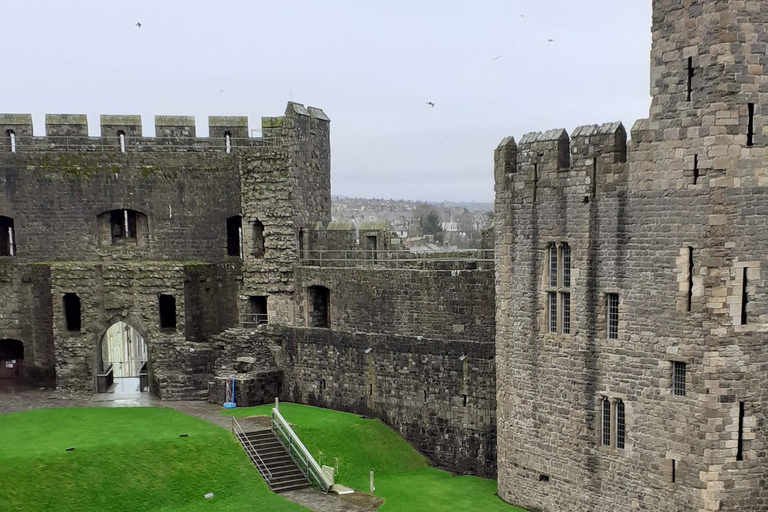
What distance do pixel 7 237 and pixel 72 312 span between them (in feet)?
15.8

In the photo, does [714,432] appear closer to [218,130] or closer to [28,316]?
[218,130]

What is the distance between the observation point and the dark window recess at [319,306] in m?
26.8

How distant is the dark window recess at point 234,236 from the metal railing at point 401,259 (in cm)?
315

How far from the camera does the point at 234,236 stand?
1158 inches

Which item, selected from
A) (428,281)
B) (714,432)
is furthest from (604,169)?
(428,281)

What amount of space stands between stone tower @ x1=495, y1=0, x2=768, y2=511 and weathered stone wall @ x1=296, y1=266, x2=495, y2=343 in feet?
11.9

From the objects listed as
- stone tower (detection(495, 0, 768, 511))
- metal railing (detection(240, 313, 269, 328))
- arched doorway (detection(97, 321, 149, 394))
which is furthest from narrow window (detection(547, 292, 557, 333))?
arched doorway (detection(97, 321, 149, 394))

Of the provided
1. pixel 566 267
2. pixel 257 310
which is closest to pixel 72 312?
pixel 257 310

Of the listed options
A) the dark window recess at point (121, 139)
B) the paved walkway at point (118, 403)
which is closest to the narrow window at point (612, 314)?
the paved walkway at point (118, 403)

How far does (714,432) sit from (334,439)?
435 inches

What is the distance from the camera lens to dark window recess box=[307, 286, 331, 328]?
26781 millimetres

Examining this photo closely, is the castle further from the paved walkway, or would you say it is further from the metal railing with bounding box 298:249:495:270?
the paved walkway

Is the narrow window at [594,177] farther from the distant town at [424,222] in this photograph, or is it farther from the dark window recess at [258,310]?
the distant town at [424,222]

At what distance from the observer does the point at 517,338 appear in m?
18.7
